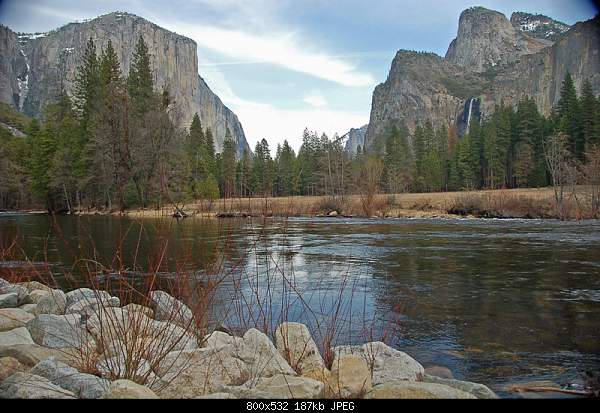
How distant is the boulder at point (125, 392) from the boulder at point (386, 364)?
1.65 meters

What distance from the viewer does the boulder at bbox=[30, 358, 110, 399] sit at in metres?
2.93

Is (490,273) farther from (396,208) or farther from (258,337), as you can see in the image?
(396,208)

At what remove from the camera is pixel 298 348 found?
4.04 meters

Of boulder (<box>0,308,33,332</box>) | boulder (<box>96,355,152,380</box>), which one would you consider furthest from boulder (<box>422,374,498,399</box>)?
boulder (<box>0,308,33,332</box>)

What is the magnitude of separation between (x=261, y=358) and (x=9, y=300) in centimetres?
406

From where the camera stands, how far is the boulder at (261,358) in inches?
140

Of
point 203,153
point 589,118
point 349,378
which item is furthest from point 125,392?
point 203,153

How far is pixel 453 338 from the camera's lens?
213 inches

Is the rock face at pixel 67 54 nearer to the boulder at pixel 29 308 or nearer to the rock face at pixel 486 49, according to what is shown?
the boulder at pixel 29 308

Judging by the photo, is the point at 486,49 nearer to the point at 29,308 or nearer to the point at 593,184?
the point at 593,184

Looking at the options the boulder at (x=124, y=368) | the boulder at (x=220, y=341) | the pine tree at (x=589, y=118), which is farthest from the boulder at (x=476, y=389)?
the pine tree at (x=589, y=118)

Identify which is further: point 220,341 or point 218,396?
point 220,341
